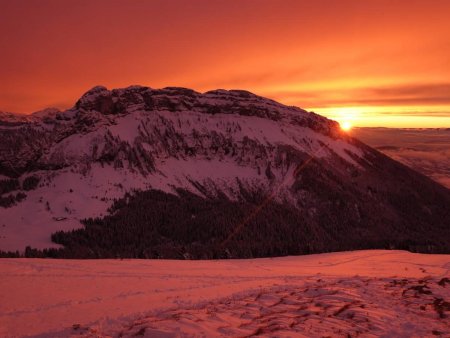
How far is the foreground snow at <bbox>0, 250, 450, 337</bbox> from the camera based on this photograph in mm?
20547

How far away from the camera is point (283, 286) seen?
1266 inches

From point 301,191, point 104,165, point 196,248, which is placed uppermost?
point 104,165

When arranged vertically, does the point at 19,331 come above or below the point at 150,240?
above

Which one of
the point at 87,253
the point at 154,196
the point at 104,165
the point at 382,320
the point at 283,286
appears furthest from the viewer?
the point at 104,165

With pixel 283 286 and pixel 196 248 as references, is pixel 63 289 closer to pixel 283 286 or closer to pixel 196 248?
pixel 283 286

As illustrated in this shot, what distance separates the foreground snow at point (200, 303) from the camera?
20547mm

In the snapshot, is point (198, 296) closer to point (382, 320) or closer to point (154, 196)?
point (382, 320)

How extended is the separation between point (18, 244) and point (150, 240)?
4242 centimetres

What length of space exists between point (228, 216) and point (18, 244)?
79013 millimetres

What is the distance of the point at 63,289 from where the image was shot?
27.8 m

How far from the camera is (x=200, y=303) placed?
26234 mm

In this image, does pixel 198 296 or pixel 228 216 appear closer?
pixel 198 296

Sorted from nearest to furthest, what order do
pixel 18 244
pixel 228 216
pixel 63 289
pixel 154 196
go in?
pixel 63 289, pixel 18 244, pixel 228 216, pixel 154 196

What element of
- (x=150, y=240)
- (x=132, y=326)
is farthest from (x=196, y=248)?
(x=132, y=326)
